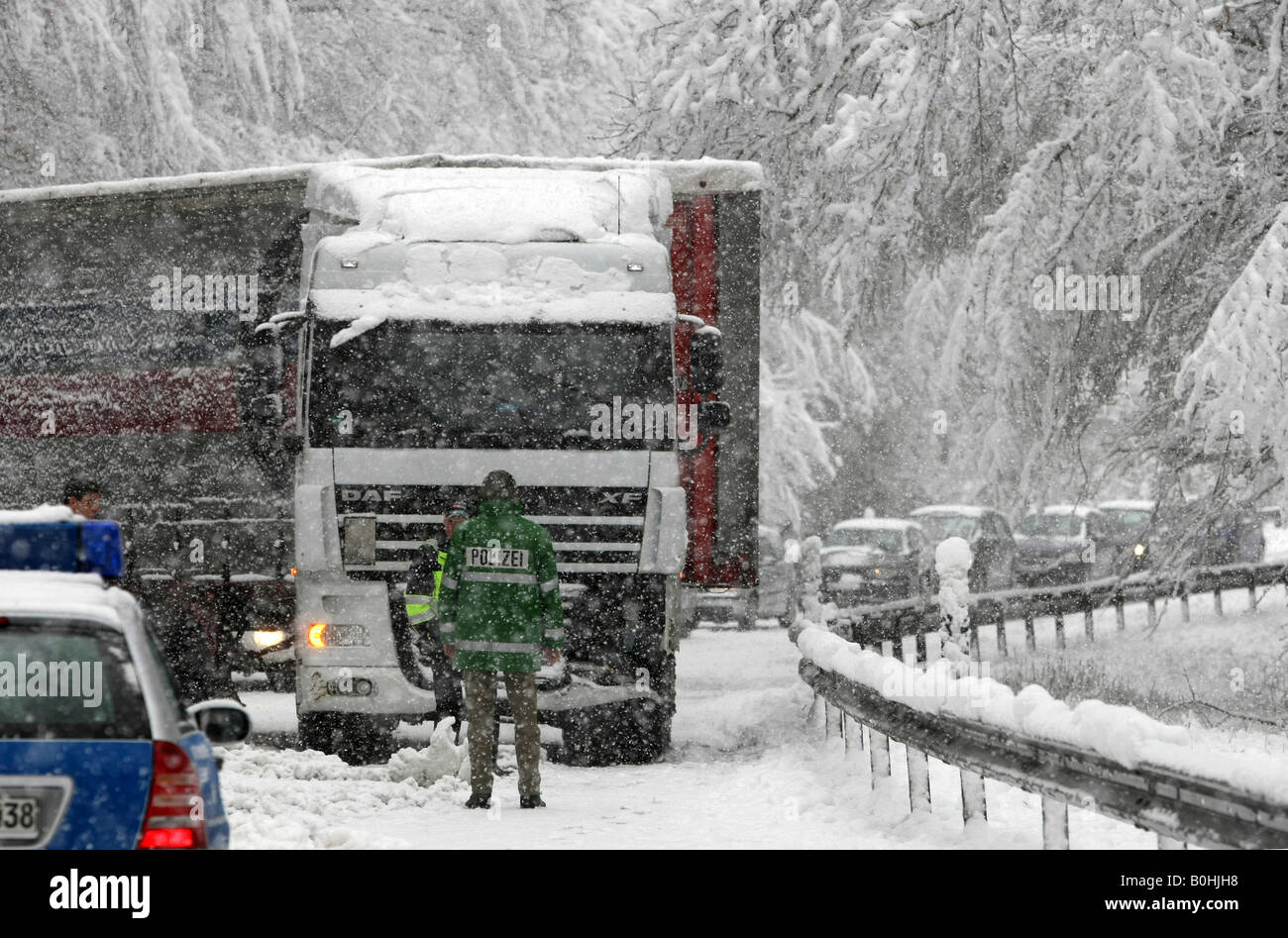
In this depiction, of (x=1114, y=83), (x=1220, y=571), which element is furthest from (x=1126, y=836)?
(x=1220, y=571)

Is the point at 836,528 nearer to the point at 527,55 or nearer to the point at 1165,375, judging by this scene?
the point at 527,55

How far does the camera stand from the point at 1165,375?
53.2 feet

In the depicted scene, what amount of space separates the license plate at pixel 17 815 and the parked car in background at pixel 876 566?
21119 mm

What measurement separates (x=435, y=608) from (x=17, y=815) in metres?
6.99

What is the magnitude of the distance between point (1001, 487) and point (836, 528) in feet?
15.9

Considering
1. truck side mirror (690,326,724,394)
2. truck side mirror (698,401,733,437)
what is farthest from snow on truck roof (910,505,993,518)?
truck side mirror (690,326,724,394)

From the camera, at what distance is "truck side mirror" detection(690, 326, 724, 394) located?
12.7 metres

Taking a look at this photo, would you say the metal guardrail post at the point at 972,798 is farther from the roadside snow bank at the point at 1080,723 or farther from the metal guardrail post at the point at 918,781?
the metal guardrail post at the point at 918,781

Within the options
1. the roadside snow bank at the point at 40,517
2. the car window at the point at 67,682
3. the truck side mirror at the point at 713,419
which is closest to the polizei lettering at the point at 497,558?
the truck side mirror at the point at 713,419

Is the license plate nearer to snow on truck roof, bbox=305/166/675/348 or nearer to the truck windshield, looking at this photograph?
the truck windshield

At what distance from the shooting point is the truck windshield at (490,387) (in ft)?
40.7

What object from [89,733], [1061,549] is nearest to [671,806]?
[89,733]

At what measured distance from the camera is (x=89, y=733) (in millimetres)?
5395
